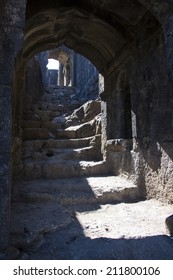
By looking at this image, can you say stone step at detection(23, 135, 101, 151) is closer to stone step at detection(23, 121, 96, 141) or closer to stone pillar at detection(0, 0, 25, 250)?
stone step at detection(23, 121, 96, 141)

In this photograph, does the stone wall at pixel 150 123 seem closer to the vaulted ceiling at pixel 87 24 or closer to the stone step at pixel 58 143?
the vaulted ceiling at pixel 87 24

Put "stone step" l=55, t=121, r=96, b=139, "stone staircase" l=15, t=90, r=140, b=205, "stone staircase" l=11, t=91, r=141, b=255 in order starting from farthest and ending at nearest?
"stone step" l=55, t=121, r=96, b=139
"stone staircase" l=15, t=90, r=140, b=205
"stone staircase" l=11, t=91, r=141, b=255

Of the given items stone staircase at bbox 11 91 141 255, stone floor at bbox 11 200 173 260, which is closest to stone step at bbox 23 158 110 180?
stone staircase at bbox 11 91 141 255

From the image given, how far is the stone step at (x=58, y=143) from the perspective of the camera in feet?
19.5

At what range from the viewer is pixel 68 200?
3.96 metres

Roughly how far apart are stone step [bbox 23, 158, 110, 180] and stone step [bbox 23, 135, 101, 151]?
840mm

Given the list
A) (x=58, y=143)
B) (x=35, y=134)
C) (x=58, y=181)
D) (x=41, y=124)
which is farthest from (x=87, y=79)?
(x=58, y=181)

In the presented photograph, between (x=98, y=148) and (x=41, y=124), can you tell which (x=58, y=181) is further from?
(x=41, y=124)

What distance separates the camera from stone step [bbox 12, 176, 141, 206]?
3.91m

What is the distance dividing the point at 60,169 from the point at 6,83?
3059 mm

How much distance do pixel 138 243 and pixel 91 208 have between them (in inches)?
55.8

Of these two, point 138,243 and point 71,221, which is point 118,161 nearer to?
point 71,221

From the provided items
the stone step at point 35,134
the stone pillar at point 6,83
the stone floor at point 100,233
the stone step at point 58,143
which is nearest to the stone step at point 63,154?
the stone step at point 58,143

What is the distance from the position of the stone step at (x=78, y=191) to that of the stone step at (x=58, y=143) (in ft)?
5.07
